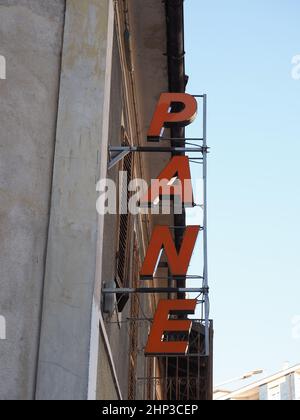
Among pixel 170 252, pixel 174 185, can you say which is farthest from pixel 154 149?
pixel 170 252

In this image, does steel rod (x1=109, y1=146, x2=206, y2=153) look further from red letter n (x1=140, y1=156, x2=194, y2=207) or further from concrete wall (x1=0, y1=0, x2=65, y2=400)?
concrete wall (x1=0, y1=0, x2=65, y2=400)

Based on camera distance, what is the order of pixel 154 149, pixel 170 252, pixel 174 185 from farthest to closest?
pixel 174 185, pixel 154 149, pixel 170 252

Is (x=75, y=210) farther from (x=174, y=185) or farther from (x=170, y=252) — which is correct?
(x=174, y=185)

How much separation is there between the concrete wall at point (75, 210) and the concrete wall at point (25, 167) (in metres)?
0.11

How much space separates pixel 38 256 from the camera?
9.79 metres

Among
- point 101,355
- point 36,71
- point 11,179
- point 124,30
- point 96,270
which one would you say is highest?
point 124,30

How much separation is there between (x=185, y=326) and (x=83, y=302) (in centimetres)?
189

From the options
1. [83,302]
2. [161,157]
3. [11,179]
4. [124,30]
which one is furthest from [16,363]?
[161,157]

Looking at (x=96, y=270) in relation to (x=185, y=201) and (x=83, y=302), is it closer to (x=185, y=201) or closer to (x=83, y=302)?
(x=83, y=302)

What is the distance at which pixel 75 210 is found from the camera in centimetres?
992

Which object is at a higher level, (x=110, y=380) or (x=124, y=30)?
(x=124, y=30)

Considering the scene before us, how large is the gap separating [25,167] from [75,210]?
→ 28.0 inches

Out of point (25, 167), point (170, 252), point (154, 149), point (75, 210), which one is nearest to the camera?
point (75, 210)
